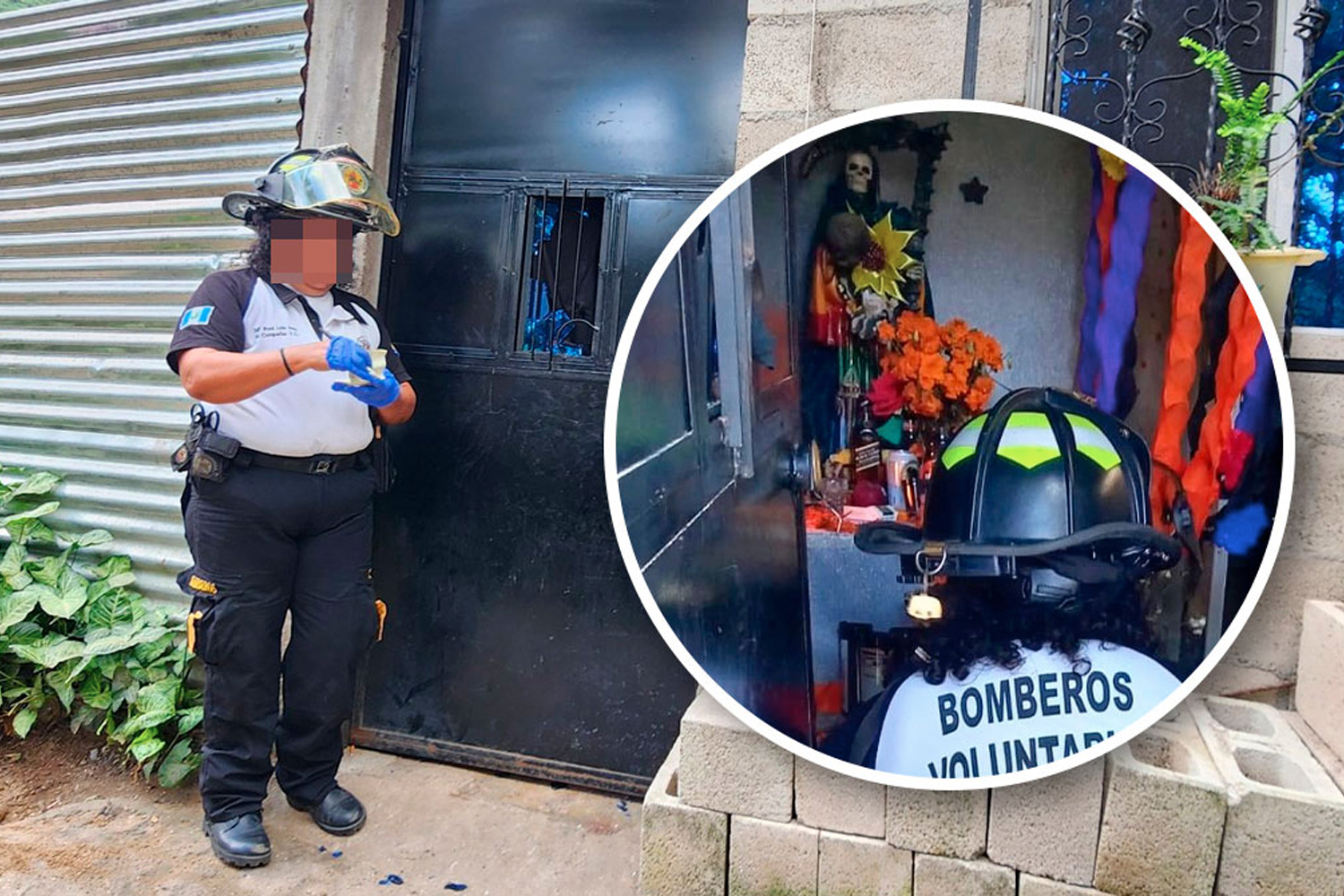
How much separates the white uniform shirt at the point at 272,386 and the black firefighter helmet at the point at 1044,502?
1574mm

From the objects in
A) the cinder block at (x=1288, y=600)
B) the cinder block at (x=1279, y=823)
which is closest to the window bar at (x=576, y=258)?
the cinder block at (x=1288, y=600)

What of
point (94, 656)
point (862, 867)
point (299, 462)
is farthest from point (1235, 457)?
point (94, 656)

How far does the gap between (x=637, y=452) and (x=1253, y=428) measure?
1.26 meters

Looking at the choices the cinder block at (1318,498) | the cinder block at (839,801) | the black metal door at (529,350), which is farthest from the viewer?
the black metal door at (529,350)

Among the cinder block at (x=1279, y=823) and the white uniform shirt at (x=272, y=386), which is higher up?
the white uniform shirt at (x=272, y=386)

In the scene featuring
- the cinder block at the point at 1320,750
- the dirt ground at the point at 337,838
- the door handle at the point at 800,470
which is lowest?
the dirt ground at the point at 337,838

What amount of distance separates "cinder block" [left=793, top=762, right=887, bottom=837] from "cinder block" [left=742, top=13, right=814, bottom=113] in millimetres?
1643

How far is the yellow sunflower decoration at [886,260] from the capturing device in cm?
196

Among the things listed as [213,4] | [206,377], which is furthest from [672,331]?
[213,4]

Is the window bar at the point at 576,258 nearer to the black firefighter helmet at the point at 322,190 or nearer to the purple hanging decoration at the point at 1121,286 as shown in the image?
the black firefighter helmet at the point at 322,190

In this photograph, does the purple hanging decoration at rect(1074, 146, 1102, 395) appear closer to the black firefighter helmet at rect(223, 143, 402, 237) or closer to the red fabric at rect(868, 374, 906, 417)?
the red fabric at rect(868, 374, 906, 417)

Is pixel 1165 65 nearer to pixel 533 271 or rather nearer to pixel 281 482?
pixel 533 271

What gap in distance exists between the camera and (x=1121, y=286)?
1850mm

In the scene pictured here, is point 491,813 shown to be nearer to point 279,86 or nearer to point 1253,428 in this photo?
point 1253,428
